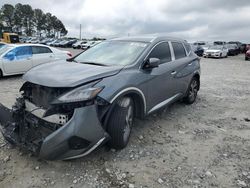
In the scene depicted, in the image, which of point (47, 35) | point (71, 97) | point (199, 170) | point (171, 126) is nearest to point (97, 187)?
point (71, 97)

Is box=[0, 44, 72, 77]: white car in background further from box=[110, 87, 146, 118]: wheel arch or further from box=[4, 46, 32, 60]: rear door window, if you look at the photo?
box=[110, 87, 146, 118]: wheel arch

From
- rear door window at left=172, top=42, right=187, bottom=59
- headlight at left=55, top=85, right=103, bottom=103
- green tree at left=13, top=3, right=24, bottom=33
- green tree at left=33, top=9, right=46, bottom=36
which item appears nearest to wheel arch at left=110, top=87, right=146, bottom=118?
headlight at left=55, top=85, right=103, bottom=103

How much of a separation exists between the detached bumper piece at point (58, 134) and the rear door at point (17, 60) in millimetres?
6460

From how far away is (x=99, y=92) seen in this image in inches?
124

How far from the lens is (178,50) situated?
5469 millimetres

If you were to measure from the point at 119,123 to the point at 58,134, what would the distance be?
861 mm

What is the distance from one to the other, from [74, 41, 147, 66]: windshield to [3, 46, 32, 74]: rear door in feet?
18.1

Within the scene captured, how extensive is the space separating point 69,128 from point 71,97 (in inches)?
14.4

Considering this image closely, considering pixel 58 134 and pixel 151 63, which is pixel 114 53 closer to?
pixel 151 63

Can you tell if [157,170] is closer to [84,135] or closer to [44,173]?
[84,135]

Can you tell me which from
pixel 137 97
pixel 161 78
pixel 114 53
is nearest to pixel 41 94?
pixel 137 97

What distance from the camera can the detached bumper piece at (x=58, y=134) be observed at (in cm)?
287

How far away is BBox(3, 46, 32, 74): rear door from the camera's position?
921cm

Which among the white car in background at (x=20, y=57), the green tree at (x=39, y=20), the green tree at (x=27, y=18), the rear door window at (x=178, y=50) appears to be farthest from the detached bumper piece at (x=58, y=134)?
the green tree at (x=39, y=20)
